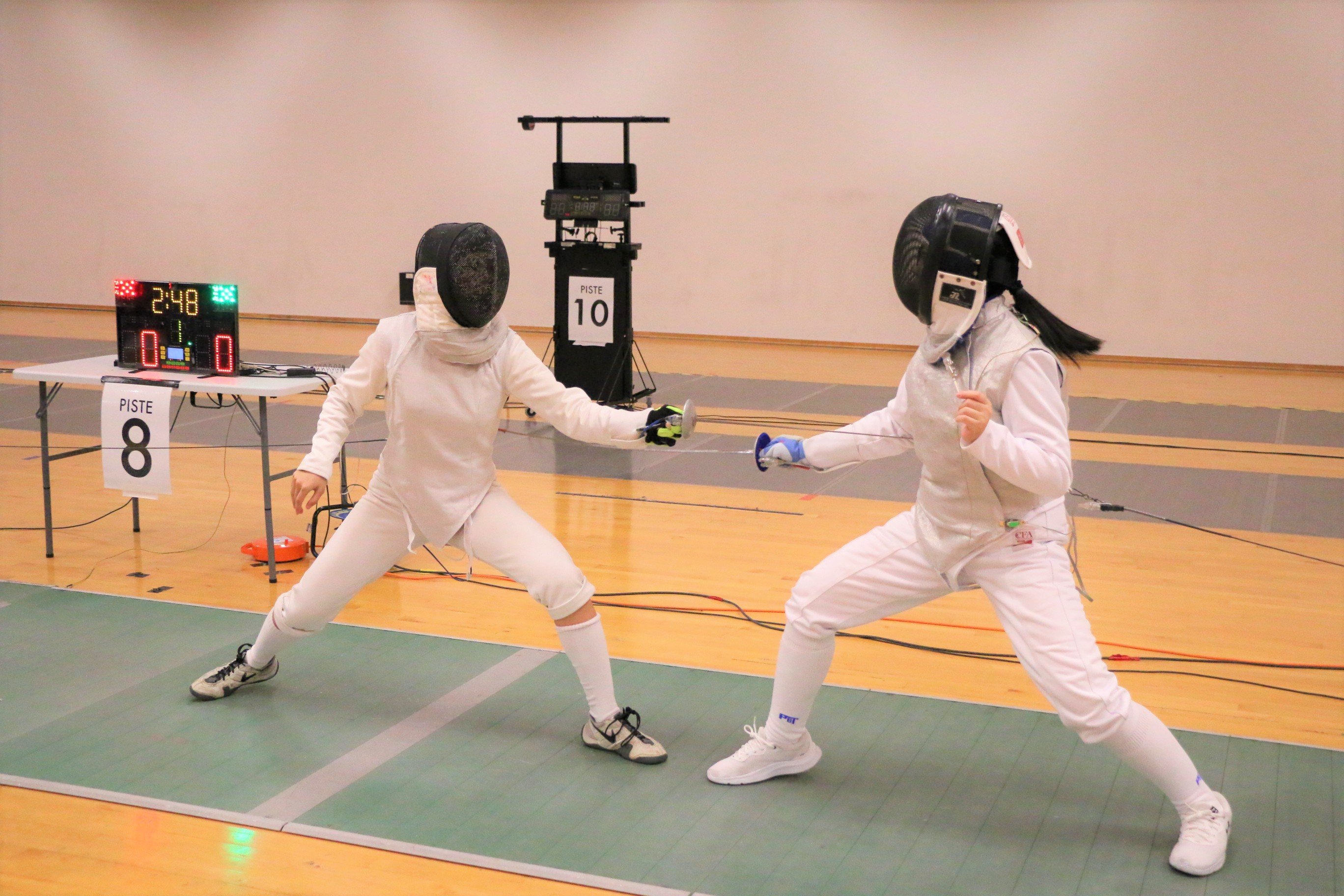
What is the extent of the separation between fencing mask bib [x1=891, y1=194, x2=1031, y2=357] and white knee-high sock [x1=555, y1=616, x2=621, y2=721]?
96 centimetres

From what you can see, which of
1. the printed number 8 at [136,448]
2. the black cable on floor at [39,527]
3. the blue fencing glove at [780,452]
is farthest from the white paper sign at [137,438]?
the blue fencing glove at [780,452]

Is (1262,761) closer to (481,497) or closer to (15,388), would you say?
(481,497)

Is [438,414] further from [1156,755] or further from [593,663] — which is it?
[1156,755]

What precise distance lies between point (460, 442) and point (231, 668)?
902mm

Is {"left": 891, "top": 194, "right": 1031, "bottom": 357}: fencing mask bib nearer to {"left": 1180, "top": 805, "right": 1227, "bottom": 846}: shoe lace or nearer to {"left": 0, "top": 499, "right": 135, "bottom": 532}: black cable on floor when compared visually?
{"left": 1180, "top": 805, "right": 1227, "bottom": 846}: shoe lace

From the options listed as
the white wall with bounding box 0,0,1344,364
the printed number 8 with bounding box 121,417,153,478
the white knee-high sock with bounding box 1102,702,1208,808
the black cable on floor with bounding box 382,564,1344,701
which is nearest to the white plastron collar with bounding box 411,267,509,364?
the black cable on floor with bounding box 382,564,1344,701

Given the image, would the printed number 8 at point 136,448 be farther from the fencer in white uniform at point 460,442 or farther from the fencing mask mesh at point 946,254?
the fencing mask mesh at point 946,254

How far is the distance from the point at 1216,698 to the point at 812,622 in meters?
1.30

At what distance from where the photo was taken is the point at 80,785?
2512 mm

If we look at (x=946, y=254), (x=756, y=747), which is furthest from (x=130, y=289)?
(x=946, y=254)

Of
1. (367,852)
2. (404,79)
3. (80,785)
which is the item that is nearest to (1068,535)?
(367,852)

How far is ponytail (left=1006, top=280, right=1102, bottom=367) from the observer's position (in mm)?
2201

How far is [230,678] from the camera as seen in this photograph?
3000 millimetres

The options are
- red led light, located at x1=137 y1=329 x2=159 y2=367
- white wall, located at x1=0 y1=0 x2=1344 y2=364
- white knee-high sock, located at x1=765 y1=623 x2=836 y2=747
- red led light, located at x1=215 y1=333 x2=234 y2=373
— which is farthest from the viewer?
white wall, located at x1=0 y1=0 x2=1344 y2=364
